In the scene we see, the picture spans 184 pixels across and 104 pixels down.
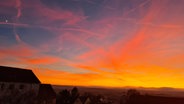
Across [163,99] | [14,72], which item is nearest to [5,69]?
[14,72]

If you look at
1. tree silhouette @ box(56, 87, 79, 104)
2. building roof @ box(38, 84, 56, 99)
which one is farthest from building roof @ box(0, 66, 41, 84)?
tree silhouette @ box(56, 87, 79, 104)

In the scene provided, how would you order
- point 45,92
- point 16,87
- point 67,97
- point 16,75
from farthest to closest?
point 67,97 → point 45,92 → point 16,75 → point 16,87

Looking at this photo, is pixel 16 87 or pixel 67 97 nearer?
pixel 16 87

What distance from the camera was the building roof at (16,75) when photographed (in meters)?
60.0

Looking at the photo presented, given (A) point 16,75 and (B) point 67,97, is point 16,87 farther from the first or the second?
(B) point 67,97

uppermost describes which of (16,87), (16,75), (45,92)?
(16,75)

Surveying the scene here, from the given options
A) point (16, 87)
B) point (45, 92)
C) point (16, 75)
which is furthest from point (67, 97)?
point (16, 87)

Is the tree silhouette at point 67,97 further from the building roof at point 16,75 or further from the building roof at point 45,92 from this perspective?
the building roof at point 16,75

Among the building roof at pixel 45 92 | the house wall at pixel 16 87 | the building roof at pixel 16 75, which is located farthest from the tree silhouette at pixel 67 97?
the house wall at pixel 16 87

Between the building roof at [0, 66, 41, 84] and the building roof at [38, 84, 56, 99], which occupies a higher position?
the building roof at [0, 66, 41, 84]

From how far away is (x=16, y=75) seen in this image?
6328 cm

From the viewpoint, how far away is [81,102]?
89.8 metres

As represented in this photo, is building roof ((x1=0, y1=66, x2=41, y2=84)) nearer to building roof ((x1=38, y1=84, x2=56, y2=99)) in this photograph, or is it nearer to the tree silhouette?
building roof ((x1=38, y1=84, x2=56, y2=99))

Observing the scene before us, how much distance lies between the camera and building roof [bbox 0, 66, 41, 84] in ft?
197
